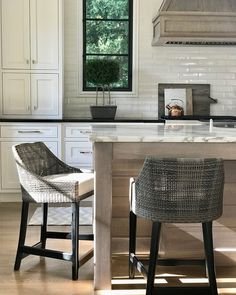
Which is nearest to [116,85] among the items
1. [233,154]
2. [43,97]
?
[43,97]

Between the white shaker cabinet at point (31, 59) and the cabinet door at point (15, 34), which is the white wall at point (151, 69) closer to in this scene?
the white shaker cabinet at point (31, 59)

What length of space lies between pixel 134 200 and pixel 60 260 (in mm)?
1090

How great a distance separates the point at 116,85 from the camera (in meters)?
6.23

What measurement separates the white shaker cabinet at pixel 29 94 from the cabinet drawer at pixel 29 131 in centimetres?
26

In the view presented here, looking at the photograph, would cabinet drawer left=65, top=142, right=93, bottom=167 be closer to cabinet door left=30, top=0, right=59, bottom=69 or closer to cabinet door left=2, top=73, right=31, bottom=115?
cabinet door left=2, top=73, right=31, bottom=115

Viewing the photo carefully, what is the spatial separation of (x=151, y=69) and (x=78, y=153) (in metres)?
1.45

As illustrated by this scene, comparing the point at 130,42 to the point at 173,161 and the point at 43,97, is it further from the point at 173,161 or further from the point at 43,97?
the point at 173,161

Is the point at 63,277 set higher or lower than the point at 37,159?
lower

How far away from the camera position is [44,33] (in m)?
5.57

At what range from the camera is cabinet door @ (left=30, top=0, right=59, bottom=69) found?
5.53 metres

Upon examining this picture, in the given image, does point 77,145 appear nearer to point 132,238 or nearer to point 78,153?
point 78,153

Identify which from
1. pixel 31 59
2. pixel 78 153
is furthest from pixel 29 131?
pixel 31 59

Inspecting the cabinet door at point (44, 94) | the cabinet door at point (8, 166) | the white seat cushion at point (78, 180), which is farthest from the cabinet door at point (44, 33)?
the white seat cushion at point (78, 180)

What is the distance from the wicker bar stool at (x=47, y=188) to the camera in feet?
10.5
